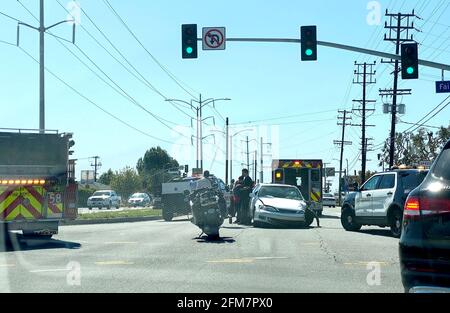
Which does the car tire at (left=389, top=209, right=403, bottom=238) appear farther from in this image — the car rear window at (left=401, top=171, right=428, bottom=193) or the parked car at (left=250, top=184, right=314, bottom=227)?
the parked car at (left=250, top=184, right=314, bottom=227)

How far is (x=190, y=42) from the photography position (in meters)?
19.8

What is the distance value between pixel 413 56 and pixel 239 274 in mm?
13526

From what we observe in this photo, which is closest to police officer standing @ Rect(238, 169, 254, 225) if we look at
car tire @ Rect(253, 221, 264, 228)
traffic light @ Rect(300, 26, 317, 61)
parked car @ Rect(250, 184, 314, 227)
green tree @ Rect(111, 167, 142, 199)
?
parked car @ Rect(250, 184, 314, 227)

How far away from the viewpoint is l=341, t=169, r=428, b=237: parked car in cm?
1644

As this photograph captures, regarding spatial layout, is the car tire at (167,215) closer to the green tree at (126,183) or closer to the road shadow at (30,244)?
the road shadow at (30,244)

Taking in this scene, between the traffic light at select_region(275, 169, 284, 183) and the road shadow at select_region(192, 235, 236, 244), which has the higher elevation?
the traffic light at select_region(275, 169, 284, 183)

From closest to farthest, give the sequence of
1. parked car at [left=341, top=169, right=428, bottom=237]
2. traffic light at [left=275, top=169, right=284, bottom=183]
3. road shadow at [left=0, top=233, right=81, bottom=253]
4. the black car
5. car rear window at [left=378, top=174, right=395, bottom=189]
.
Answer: the black car, road shadow at [left=0, top=233, right=81, bottom=253], parked car at [left=341, top=169, right=428, bottom=237], car rear window at [left=378, top=174, right=395, bottom=189], traffic light at [left=275, top=169, right=284, bottom=183]

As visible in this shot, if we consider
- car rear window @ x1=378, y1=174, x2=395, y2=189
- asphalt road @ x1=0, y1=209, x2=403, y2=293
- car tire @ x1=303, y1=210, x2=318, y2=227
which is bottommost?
asphalt road @ x1=0, y1=209, x2=403, y2=293

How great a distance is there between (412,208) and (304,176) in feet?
82.6

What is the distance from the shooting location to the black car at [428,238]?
5.59 m
